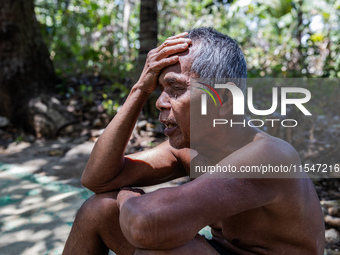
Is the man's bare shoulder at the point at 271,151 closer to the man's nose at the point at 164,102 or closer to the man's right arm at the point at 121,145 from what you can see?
the man's nose at the point at 164,102

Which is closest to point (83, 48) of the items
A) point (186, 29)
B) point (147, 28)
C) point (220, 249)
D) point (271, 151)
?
point (186, 29)

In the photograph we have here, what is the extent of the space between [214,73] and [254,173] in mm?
536

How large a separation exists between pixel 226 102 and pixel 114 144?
654mm

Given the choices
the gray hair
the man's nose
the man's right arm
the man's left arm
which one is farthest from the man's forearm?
the man's left arm

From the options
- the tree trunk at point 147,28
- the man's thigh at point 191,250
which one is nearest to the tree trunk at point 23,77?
the tree trunk at point 147,28

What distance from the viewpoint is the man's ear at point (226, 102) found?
68.8 inches

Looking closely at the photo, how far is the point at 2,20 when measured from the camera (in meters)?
5.67

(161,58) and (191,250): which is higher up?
(161,58)

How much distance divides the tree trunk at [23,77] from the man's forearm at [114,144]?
3757 millimetres

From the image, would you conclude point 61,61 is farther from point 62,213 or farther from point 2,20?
point 62,213

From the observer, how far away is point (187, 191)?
142cm

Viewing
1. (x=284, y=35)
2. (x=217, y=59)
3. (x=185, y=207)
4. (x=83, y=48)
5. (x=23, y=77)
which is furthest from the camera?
(x=83, y=48)

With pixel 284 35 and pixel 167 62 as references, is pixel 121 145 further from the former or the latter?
pixel 284 35

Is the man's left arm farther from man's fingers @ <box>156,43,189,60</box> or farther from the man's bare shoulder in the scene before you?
man's fingers @ <box>156,43,189,60</box>
